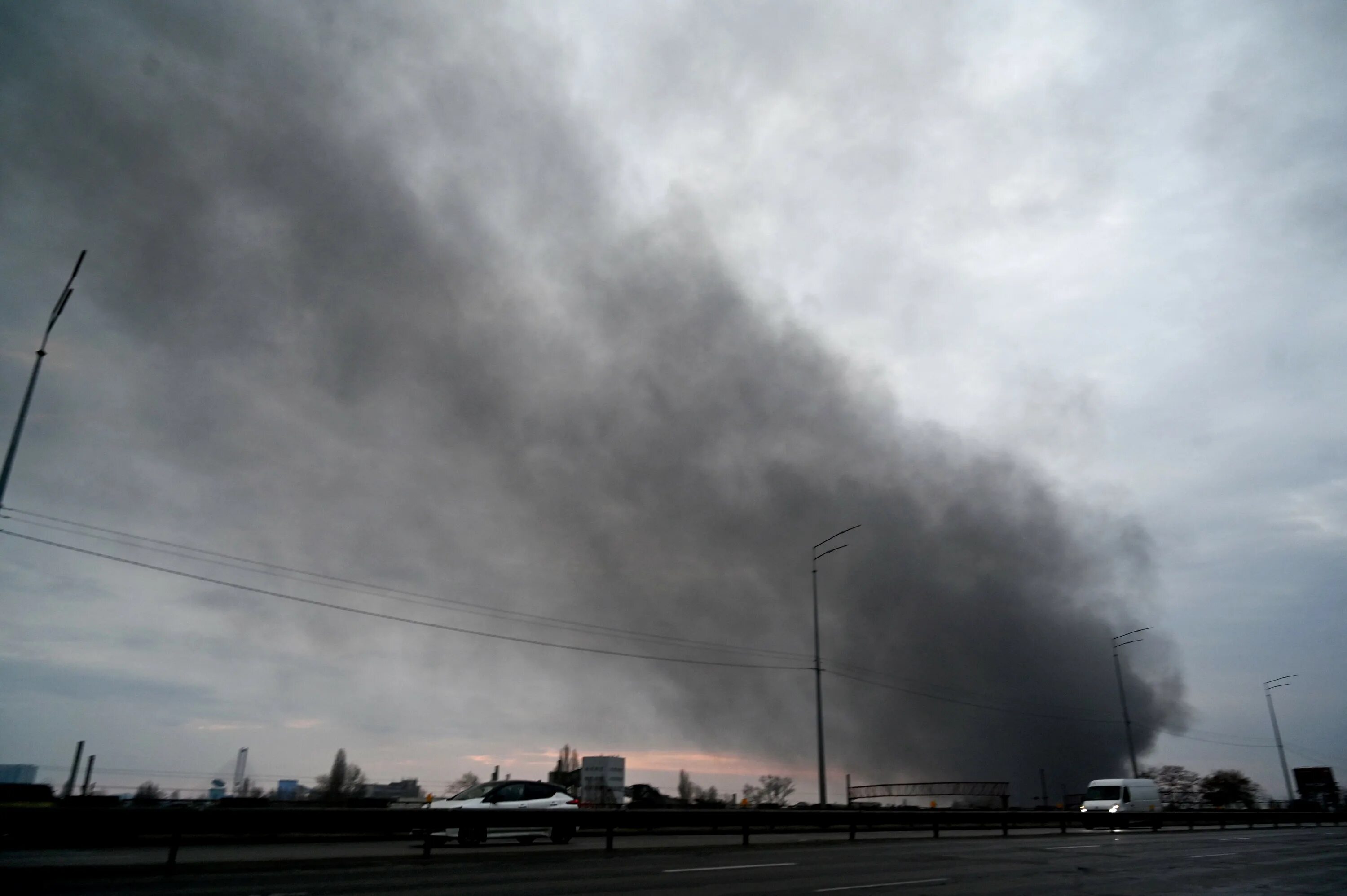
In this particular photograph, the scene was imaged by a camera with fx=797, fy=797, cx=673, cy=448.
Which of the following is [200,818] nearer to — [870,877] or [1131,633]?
[870,877]

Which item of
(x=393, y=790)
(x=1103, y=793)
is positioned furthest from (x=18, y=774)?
(x=1103, y=793)

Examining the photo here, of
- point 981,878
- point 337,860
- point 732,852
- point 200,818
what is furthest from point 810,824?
point 200,818

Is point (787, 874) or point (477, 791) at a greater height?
point (477, 791)

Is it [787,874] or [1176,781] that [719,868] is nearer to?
[787,874]

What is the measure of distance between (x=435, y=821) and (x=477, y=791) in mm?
4802

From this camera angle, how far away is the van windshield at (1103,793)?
42.3 metres

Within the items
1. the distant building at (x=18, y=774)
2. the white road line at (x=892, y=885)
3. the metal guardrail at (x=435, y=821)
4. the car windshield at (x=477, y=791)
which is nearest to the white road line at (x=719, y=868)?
the white road line at (x=892, y=885)

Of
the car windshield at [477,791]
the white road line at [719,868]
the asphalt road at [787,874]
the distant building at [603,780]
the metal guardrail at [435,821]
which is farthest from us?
the distant building at [603,780]

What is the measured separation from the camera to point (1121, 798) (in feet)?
137

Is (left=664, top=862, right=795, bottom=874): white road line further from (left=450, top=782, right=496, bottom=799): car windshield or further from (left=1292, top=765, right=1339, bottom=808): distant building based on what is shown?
(left=1292, top=765, right=1339, bottom=808): distant building

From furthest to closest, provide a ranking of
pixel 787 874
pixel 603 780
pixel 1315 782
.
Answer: pixel 1315 782 → pixel 603 780 → pixel 787 874

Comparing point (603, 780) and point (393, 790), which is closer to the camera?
point (393, 790)

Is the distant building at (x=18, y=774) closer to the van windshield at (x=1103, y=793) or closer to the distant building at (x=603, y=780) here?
the distant building at (x=603, y=780)

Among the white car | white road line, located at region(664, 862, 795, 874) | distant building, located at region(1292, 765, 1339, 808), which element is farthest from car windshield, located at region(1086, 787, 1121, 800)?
distant building, located at region(1292, 765, 1339, 808)
